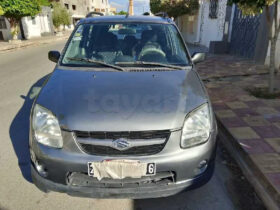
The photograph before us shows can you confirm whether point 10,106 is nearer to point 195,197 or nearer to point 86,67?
point 86,67

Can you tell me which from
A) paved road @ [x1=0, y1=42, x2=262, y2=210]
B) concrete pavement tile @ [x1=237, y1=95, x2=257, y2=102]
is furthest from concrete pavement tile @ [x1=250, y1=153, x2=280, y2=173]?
concrete pavement tile @ [x1=237, y1=95, x2=257, y2=102]

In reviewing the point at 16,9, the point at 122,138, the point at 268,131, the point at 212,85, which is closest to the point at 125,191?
the point at 122,138

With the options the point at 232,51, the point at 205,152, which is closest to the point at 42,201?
the point at 205,152

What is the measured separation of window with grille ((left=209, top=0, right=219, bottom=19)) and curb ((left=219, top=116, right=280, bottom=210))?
38.4 ft

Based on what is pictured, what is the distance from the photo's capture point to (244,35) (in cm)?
995

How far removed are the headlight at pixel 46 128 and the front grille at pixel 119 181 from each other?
31 cm

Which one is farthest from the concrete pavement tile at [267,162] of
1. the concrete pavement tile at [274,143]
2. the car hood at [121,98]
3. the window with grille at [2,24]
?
the window with grille at [2,24]

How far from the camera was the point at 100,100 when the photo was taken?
6.72 ft

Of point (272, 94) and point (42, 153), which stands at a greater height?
point (42, 153)

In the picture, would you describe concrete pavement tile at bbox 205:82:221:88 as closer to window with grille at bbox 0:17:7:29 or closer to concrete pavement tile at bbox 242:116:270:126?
concrete pavement tile at bbox 242:116:270:126

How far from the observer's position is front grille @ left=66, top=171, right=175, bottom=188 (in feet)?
6.22

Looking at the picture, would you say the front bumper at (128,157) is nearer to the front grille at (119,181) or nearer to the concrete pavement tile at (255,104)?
the front grille at (119,181)

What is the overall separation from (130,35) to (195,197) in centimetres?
225

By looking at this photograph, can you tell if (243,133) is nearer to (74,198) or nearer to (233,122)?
(233,122)
